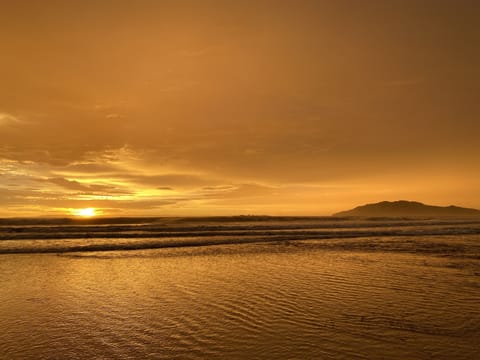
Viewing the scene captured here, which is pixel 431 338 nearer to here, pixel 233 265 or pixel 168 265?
pixel 233 265

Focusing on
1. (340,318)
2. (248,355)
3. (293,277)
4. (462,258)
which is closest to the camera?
(248,355)

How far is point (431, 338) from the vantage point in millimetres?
7539

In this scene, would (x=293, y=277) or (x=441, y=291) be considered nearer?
(x=441, y=291)

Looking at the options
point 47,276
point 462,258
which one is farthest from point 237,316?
point 462,258

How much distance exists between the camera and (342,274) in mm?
14984

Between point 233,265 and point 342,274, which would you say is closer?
point 342,274

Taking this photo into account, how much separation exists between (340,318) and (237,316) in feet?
9.16

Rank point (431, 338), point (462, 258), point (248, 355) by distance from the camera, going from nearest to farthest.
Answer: point (248, 355)
point (431, 338)
point (462, 258)

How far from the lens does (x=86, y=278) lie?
14.6 metres

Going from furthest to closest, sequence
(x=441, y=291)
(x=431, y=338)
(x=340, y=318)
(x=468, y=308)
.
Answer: (x=441, y=291)
(x=468, y=308)
(x=340, y=318)
(x=431, y=338)

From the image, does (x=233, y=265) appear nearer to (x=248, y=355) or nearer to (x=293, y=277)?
(x=293, y=277)

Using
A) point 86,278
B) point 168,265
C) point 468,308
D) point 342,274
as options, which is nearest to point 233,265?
point 168,265

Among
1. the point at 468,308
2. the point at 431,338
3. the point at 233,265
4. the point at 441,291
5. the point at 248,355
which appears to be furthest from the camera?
the point at 233,265

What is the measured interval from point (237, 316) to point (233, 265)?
27.6 ft
